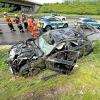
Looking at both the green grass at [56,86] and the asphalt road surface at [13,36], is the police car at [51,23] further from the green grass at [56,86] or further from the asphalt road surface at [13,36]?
the green grass at [56,86]

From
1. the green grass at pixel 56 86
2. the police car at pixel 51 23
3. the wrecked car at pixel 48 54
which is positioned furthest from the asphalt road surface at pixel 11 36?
the green grass at pixel 56 86

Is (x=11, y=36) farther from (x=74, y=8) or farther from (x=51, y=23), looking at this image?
(x=74, y=8)

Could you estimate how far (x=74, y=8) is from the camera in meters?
43.4

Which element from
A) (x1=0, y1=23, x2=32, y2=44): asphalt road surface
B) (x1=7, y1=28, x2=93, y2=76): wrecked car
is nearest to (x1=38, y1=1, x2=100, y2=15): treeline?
(x1=0, y1=23, x2=32, y2=44): asphalt road surface

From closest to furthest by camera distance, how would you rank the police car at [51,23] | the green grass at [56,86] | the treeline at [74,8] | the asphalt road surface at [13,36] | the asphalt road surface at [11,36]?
1. the green grass at [56,86]
2. the asphalt road surface at [11,36]
3. the asphalt road surface at [13,36]
4. the police car at [51,23]
5. the treeline at [74,8]

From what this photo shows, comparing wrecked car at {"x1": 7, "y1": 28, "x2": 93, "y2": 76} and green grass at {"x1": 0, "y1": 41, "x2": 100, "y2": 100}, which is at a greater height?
wrecked car at {"x1": 7, "y1": 28, "x2": 93, "y2": 76}

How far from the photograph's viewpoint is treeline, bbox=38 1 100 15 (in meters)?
41.9

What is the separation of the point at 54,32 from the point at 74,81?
3880 mm

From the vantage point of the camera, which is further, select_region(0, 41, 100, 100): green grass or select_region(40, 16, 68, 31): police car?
select_region(40, 16, 68, 31): police car

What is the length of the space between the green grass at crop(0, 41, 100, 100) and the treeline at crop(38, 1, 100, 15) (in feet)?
93.1

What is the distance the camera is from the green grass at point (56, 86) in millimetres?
11430

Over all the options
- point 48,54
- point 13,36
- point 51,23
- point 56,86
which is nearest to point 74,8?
A: point 51,23

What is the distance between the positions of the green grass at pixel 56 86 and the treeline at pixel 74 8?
28.4m

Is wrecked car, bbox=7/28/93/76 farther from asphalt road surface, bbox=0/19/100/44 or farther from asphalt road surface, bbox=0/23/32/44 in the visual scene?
asphalt road surface, bbox=0/19/100/44
